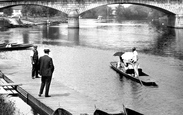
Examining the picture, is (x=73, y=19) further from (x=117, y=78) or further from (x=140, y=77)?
(x=140, y=77)

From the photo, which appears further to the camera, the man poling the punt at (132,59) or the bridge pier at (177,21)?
the bridge pier at (177,21)

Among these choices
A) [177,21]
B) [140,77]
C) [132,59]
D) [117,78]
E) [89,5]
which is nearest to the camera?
[140,77]

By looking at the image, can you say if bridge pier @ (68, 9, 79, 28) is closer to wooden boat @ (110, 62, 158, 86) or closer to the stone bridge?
the stone bridge

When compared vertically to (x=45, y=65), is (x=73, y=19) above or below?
above

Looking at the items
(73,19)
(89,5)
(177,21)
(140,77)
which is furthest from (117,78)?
(177,21)

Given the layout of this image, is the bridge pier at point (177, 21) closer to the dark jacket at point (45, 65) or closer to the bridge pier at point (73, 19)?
the bridge pier at point (73, 19)

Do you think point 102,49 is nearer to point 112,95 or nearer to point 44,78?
point 112,95

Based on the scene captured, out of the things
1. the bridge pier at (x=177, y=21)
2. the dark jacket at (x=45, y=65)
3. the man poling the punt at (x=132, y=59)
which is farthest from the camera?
the bridge pier at (x=177, y=21)

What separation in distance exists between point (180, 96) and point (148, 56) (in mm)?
21741

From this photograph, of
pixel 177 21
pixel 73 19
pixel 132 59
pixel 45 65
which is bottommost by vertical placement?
pixel 132 59

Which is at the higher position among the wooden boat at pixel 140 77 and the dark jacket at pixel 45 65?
the dark jacket at pixel 45 65

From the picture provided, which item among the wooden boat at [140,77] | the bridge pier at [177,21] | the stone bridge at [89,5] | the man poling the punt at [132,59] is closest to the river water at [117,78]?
the wooden boat at [140,77]

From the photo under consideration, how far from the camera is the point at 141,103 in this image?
80.6ft

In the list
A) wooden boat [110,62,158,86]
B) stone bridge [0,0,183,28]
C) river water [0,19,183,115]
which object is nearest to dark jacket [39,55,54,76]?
river water [0,19,183,115]
